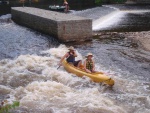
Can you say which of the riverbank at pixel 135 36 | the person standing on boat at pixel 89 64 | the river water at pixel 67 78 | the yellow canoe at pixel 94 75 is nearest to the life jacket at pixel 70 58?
the yellow canoe at pixel 94 75

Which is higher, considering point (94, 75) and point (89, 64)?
point (89, 64)

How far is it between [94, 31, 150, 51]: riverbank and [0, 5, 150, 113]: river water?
1.67 feet

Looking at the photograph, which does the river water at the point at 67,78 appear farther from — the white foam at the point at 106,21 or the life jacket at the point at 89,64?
the white foam at the point at 106,21

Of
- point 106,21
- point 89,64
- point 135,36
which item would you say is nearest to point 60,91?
point 89,64

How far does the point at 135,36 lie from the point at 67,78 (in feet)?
30.5

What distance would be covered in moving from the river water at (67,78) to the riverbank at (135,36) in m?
0.51

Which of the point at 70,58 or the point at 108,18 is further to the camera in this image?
the point at 108,18

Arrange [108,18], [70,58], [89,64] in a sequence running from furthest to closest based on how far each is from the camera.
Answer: [108,18]
[70,58]
[89,64]

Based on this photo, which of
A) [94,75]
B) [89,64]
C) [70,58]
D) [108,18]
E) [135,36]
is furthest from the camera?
[108,18]

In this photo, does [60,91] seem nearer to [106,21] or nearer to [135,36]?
[135,36]

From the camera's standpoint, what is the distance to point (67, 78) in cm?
1121

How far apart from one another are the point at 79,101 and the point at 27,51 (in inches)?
285

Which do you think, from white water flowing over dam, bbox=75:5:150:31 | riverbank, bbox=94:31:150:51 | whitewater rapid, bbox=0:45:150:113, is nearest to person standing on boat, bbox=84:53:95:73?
whitewater rapid, bbox=0:45:150:113

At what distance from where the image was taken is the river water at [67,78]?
8.91 m
